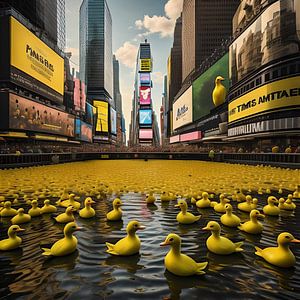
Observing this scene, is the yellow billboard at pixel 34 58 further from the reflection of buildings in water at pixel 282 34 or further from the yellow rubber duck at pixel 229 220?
the yellow rubber duck at pixel 229 220

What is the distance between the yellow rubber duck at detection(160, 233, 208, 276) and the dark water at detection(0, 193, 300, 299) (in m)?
0.11

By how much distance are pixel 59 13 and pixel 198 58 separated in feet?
207

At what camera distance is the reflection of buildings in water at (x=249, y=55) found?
1412 inches

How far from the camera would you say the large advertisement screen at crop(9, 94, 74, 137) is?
4094 cm

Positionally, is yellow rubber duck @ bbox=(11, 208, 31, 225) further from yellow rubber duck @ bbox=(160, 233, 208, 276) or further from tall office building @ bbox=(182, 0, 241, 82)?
tall office building @ bbox=(182, 0, 241, 82)

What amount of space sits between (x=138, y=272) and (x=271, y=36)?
122ft

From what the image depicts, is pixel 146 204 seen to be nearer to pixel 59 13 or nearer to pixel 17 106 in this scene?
pixel 17 106

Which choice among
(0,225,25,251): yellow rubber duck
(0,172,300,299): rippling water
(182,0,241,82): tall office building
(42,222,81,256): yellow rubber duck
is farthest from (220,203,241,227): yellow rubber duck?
(182,0,241,82): tall office building

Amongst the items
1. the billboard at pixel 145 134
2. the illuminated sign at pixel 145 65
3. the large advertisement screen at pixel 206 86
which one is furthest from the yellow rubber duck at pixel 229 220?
the illuminated sign at pixel 145 65

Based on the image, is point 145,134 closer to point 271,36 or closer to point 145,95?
point 145,95

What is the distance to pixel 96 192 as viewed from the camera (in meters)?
12.0

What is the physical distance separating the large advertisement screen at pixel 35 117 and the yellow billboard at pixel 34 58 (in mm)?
5850

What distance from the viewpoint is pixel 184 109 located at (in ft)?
288

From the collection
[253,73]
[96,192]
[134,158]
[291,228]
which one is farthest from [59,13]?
[291,228]
